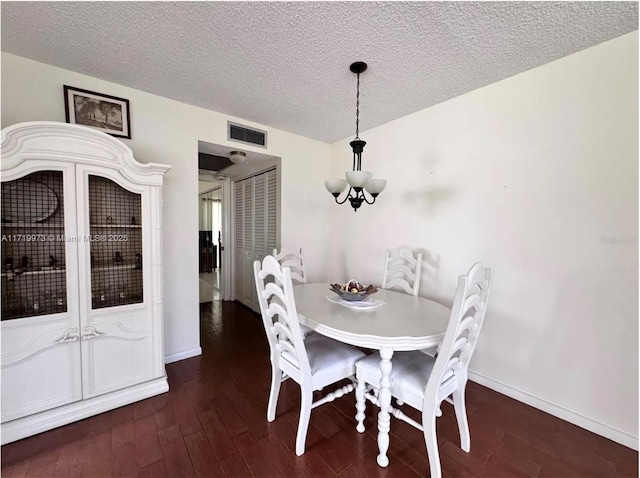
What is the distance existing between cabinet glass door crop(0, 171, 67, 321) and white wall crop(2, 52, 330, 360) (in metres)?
0.62

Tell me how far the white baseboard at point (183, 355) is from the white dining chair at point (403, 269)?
194 centimetres

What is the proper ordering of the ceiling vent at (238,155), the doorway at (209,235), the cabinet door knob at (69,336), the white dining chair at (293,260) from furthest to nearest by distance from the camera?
the doorway at (209,235) → the ceiling vent at (238,155) → the white dining chair at (293,260) → the cabinet door knob at (69,336)

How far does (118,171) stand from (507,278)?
2.93m

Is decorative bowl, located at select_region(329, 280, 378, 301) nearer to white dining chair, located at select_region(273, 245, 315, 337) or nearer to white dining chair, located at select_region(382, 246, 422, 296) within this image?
white dining chair, located at select_region(382, 246, 422, 296)

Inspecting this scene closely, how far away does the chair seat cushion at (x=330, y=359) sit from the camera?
5.11 ft

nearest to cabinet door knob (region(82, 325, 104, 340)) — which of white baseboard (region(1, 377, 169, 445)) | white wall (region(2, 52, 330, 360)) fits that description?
white baseboard (region(1, 377, 169, 445))

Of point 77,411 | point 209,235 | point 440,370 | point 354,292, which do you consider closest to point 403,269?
point 354,292

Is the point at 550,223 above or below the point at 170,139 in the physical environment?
below

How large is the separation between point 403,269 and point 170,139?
8.01 feet

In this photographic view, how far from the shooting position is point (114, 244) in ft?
6.44

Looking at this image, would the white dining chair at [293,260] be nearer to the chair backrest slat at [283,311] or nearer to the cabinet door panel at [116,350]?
the chair backrest slat at [283,311]

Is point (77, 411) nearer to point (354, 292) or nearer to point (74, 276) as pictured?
point (74, 276)

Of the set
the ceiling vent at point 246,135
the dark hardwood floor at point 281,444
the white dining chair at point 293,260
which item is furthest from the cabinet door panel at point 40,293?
the white dining chair at point 293,260

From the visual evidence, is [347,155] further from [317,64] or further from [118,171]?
[118,171]
